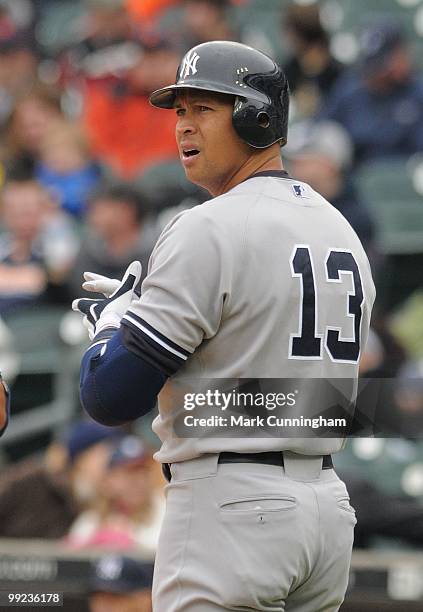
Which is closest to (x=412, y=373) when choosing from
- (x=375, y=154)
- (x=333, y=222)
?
(x=375, y=154)

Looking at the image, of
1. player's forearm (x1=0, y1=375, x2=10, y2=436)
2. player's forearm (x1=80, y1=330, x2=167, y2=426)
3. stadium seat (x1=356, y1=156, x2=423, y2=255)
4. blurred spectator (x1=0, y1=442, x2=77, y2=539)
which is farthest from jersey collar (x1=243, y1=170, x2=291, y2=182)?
stadium seat (x1=356, y1=156, x2=423, y2=255)

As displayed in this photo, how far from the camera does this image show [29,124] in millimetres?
7469

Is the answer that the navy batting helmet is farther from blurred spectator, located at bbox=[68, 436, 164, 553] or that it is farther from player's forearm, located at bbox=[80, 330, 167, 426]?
blurred spectator, located at bbox=[68, 436, 164, 553]

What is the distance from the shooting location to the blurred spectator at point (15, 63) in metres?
7.80

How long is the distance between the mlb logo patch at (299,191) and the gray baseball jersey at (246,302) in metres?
0.05

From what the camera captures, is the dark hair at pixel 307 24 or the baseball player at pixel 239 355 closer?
the baseball player at pixel 239 355

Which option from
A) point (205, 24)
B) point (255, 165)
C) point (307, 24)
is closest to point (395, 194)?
point (307, 24)

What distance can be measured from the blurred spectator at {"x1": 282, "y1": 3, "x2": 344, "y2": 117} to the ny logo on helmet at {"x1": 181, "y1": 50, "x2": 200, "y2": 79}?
15.7ft

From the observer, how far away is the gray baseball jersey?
2445mm

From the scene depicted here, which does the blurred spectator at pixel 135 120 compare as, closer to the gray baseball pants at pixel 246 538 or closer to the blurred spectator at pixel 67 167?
the blurred spectator at pixel 67 167

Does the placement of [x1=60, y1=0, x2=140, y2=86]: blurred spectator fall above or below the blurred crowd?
above

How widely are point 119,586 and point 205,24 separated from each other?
14.2 ft

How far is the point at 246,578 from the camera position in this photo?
2.41m

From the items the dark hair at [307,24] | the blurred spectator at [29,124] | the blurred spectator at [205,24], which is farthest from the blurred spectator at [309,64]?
the blurred spectator at [29,124]
